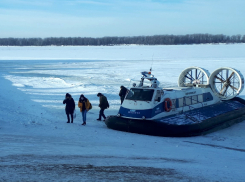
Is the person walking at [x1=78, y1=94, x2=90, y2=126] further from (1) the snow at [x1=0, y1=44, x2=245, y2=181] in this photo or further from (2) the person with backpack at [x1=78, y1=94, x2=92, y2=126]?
(1) the snow at [x1=0, y1=44, x2=245, y2=181]

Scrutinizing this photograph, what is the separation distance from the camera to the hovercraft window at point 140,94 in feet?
26.6

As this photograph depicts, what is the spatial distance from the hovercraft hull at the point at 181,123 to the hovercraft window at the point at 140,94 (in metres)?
0.65

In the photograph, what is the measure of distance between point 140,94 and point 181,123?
4.34 feet

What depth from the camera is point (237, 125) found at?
958 centimetres

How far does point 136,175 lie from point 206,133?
478cm

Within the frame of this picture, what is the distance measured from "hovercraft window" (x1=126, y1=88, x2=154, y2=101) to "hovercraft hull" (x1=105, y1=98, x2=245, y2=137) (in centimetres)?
65

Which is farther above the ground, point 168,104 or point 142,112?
point 168,104

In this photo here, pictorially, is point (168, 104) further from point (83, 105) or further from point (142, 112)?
point (83, 105)

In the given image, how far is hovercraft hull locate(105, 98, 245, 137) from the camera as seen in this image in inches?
296

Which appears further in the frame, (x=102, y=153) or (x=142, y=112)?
(x=142, y=112)

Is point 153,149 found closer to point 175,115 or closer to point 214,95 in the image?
point 175,115

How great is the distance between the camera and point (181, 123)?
788 cm

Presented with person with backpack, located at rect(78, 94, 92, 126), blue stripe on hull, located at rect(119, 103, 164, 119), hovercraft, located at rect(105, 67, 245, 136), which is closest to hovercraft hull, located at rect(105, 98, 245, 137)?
hovercraft, located at rect(105, 67, 245, 136)

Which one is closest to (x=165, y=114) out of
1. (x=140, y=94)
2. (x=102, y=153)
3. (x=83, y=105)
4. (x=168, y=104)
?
(x=168, y=104)
